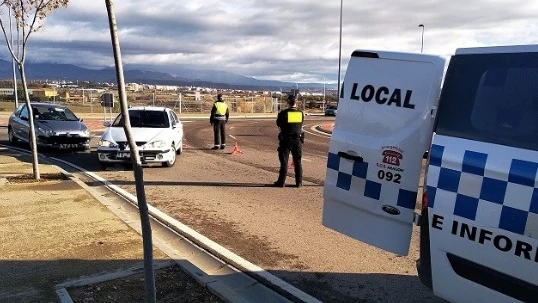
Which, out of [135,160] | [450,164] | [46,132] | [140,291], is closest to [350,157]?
[450,164]

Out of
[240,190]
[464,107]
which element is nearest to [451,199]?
[464,107]

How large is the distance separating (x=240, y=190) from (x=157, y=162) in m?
2.94

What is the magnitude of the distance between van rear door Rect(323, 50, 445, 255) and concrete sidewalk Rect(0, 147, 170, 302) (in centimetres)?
224

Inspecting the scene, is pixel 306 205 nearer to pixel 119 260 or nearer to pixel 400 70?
pixel 119 260

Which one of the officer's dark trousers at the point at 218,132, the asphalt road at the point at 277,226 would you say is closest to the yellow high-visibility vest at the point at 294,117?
the asphalt road at the point at 277,226

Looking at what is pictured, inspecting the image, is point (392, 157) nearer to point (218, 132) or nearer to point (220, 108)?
point (220, 108)

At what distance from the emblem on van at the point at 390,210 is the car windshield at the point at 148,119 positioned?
8.95 m

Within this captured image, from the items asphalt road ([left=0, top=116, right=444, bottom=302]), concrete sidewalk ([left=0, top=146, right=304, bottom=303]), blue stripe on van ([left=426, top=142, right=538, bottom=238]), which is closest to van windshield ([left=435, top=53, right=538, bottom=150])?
blue stripe on van ([left=426, top=142, right=538, bottom=238])

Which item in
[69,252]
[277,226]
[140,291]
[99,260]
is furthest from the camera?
[277,226]

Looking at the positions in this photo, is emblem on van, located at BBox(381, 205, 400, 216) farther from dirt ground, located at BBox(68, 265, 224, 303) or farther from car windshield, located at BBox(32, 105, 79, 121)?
car windshield, located at BBox(32, 105, 79, 121)

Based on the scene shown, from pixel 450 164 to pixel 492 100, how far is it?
459 millimetres

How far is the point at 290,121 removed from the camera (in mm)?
8516

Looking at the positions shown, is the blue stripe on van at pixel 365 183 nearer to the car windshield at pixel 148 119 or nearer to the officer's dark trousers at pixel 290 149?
the officer's dark trousers at pixel 290 149

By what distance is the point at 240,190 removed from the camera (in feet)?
28.0
